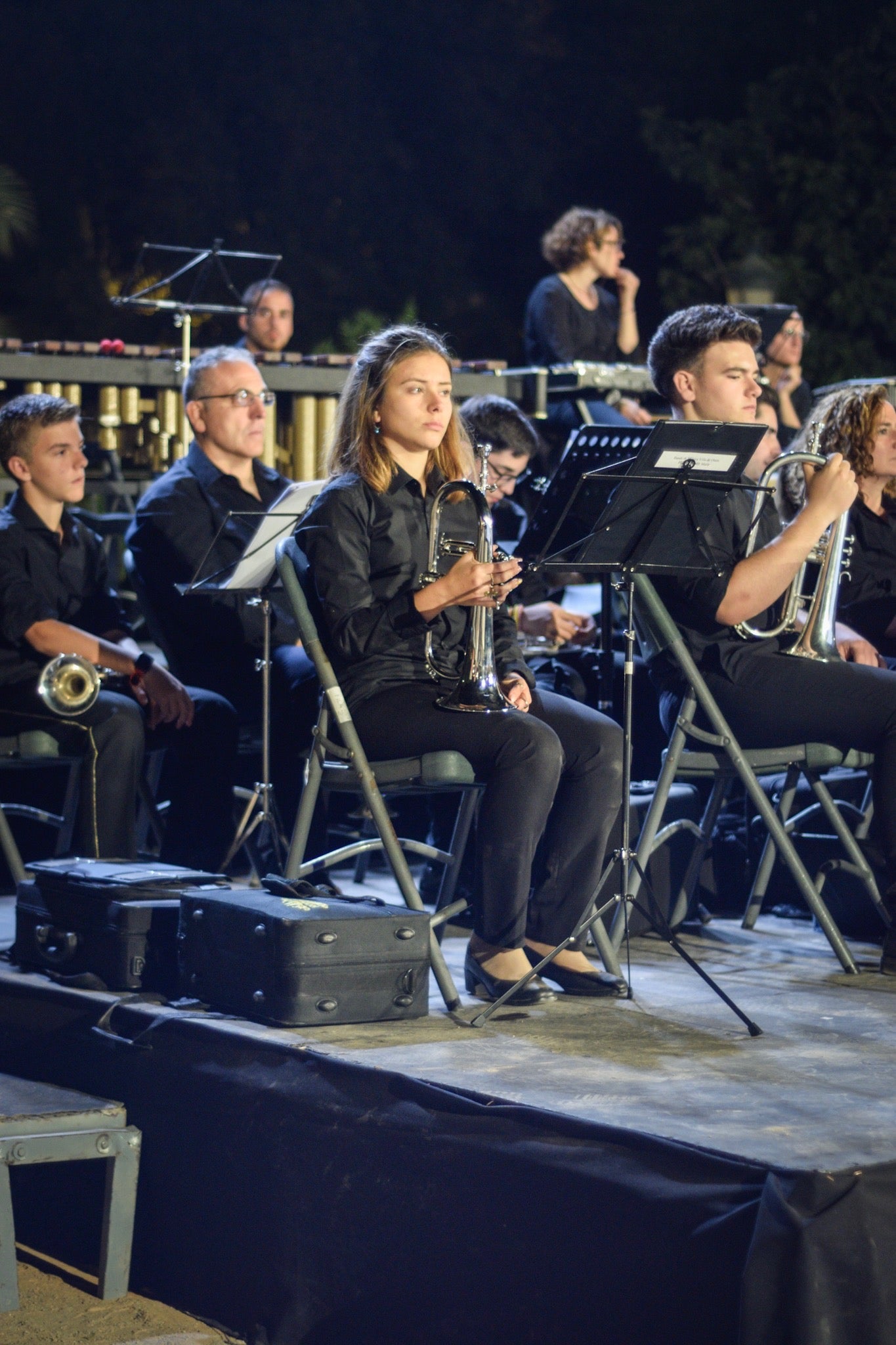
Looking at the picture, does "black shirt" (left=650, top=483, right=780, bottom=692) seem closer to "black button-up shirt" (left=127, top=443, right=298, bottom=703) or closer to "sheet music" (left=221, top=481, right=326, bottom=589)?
"sheet music" (left=221, top=481, right=326, bottom=589)

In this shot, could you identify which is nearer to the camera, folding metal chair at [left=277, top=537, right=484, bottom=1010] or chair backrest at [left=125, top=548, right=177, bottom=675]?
folding metal chair at [left=277, top=537, right=484, bottom=1010]

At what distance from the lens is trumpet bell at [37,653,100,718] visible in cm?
430

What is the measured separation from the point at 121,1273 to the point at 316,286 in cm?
1481

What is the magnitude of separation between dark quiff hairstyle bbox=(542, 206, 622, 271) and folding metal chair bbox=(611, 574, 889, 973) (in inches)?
156

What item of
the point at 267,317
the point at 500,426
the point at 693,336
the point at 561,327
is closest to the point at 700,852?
the point at 693,336

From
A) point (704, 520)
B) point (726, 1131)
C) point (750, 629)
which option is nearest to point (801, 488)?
point (750, 629)

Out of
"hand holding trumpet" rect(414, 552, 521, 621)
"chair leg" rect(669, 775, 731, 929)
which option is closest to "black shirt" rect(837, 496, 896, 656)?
"chair leg" rect(669, 775, 731, 929)

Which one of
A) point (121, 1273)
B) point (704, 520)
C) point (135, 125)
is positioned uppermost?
point (135, 125)

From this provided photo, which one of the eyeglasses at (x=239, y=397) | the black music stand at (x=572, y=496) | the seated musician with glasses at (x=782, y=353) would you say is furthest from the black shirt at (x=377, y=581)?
the seated musician with glasses at (x=782, y=353)

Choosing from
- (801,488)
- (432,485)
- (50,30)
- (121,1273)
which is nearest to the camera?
(121,1273)

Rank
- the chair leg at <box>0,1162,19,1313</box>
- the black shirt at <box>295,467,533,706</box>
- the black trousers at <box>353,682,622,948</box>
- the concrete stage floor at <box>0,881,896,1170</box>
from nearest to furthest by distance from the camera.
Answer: the concrete stage floor at <box>0,881,896,1170</box> < the chair leg at <box>0,1162,19,1313</box> < the black trousers at <box>353,682,622,948</box> < the black shirt at <box>295,467,533,706</box>

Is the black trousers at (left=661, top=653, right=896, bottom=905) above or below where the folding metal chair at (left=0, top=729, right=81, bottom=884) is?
above

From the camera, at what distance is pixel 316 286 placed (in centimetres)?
1708

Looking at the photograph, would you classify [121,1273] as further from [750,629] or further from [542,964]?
[750,629]
